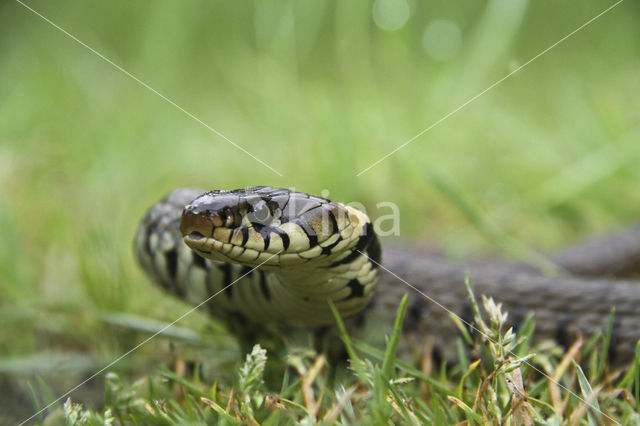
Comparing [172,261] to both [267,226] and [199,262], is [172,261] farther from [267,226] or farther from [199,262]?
[267,226]

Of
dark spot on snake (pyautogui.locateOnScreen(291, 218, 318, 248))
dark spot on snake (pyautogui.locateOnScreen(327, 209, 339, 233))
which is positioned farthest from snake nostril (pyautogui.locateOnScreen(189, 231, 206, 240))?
dark spot on snake (pyautogui.locateOnScreen(327, 209, 339, 233))

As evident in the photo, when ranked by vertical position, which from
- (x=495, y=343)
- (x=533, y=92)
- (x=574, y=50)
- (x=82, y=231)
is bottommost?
(x=495, y=343)

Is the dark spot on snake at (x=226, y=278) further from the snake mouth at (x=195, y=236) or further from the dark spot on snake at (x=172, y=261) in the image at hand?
the snake mouth at (x=195, y=236)

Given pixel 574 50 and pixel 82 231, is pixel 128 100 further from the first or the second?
pixel 574 50

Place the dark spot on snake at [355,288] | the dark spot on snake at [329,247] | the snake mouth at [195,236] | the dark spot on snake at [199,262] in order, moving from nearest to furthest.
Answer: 1. the snake mouth at [195,236]
2. the dark spot on snake at [329,247]
3. the dark spot on snake at [355,288]
4. the dark spot on snake at [199,262]

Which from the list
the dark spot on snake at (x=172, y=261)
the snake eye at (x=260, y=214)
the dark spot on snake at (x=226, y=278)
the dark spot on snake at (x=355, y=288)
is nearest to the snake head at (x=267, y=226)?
the snake eye at (x=260, y=214)

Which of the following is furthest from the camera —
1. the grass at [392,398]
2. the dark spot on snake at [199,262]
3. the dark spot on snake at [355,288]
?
the dark spot on snake at [199,262]

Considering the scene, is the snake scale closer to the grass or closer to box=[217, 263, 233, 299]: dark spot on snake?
box=[217, 263, 233, 299]: dark spot on snake

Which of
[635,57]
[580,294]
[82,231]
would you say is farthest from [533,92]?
[82,231]
